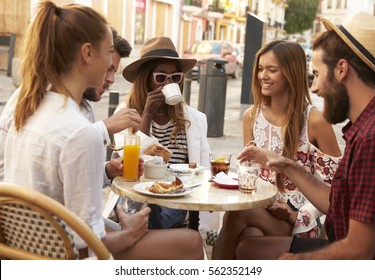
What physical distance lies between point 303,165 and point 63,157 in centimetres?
179

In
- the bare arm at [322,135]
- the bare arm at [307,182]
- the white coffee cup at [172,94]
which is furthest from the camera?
the white coffee cup at [172,94]

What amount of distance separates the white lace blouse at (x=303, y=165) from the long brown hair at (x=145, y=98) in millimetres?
511

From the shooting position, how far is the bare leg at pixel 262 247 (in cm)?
264

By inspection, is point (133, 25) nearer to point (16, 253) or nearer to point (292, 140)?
point (292, 140)

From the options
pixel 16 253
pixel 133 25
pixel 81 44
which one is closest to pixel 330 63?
pixel 81 44

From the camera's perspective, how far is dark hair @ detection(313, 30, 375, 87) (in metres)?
2.01

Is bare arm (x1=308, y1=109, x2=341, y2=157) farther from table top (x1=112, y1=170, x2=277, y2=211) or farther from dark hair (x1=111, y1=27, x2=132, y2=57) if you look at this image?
dark hair (x1=111, y1=27, x2=132, y2=57)

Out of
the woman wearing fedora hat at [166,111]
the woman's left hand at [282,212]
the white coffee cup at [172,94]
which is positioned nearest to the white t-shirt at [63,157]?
the woman's left hand at [282,212]

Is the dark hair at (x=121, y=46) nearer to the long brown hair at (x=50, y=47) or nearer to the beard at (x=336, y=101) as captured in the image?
the long brown hair at (x=50, y=47)

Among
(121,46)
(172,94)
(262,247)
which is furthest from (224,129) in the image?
(262,247)

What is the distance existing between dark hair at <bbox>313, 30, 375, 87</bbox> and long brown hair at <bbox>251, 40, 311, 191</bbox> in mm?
1123

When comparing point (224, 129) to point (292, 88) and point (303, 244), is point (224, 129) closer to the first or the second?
point (292, 88)

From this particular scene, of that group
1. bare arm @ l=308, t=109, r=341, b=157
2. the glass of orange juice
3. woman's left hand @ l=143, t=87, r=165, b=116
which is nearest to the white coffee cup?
woman's left hand @ l=143, t=87, r=165, b=116
